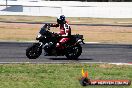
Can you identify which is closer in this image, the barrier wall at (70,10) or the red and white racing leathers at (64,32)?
the red and white racing leathers at (64,32)

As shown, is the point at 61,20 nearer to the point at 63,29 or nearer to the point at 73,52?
the point at 63,29

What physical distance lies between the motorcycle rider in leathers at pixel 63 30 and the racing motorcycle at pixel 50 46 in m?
0.14

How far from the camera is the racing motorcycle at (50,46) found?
2019 centimetres

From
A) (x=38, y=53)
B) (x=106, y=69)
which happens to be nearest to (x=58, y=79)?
(x=106, y=69)

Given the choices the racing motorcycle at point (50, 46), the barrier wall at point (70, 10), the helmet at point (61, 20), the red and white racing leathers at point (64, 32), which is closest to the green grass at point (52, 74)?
the racing motorcycle at point (50, 46)

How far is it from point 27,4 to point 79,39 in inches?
2136

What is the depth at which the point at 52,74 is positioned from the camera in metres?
14.7

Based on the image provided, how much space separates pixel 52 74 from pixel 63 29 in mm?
6033

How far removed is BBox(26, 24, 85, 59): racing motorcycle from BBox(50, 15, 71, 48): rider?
153 mm

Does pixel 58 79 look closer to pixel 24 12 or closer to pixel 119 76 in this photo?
pixel 119 76

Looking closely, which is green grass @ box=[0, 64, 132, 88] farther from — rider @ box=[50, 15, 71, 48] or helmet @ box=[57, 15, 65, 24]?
helmet @ box=[57, 15, 65, 24]

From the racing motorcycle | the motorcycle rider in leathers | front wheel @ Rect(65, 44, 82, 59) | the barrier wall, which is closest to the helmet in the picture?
the motorcycle rider in leathers

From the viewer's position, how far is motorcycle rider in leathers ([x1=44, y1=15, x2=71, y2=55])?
20344 millimetres

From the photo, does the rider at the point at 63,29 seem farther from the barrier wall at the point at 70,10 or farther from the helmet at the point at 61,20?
the barrier wall at the point at 70,10
